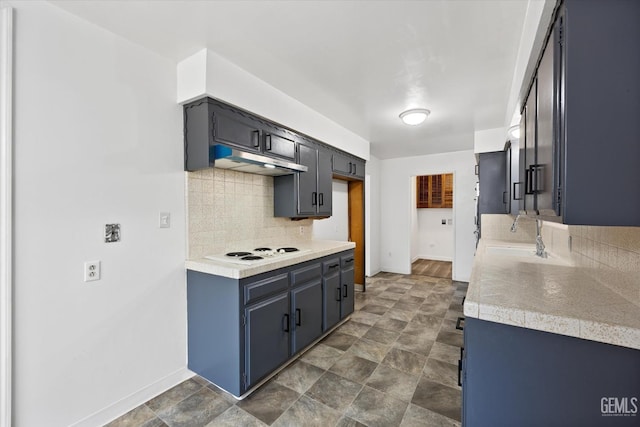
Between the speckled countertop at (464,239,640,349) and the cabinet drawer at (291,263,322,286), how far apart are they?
1346 mm

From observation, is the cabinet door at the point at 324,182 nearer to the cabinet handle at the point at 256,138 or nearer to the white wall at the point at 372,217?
the cabinet handle at the point at 256,138

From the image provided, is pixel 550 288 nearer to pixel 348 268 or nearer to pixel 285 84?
pixel 348 268

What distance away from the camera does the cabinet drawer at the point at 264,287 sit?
1983mm

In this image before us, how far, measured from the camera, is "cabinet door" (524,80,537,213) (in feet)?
4.49

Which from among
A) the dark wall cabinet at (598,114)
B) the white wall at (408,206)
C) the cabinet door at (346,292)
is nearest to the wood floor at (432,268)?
the white wall at (408,206)

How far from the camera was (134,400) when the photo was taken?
1.90 m

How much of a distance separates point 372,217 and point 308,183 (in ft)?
8.98

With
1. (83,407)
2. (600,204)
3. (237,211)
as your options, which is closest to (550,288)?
(600,204)

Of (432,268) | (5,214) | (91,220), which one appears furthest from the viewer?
(432,268)

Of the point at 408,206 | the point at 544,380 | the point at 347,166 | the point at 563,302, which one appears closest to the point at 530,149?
the point at 563,302

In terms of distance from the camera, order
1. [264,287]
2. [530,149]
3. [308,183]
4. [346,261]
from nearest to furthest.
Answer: [530,149], [264,287], [308,183], [346,261]

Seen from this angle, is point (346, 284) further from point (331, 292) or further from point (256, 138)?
point (256, 138)

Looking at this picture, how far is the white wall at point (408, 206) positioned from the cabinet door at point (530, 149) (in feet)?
12.3

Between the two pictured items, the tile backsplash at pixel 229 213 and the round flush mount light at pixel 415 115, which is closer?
the tile backsplash at pixel 229 213
